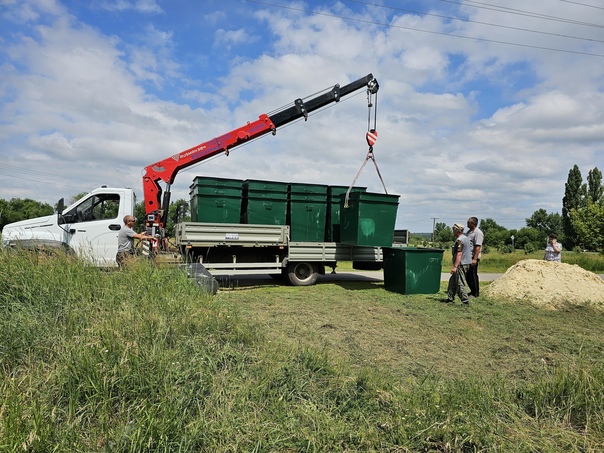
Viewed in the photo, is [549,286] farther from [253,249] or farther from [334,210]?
[253,249]

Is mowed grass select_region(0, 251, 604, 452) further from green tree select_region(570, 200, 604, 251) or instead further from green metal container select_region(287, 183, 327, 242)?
green tree select_region(570, 200, 604, 251)

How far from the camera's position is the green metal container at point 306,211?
10398mm

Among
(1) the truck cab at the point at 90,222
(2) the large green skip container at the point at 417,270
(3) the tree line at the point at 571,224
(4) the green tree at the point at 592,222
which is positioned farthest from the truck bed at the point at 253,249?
(4) the green tree at the point at 592,222

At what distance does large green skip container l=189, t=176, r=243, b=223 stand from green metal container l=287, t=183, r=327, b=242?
1.38 meters

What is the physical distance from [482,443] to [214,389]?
1.86 meters

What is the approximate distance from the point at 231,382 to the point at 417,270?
264 inches

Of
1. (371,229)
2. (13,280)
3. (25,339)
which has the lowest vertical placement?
(25,339)

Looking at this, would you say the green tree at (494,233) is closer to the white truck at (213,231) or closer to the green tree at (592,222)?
the green tree at (592,222)

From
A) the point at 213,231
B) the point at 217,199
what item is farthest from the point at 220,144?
the point at 213,231

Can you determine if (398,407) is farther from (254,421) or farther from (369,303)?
(369,303)

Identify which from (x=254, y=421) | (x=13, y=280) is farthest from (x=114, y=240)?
(x=254, y=421)

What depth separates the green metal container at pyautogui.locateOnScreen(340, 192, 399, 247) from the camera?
9438mm

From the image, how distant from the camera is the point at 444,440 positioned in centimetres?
259

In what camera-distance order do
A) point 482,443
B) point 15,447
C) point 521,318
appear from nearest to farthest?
point 15,447
point 482,443
point 521,318
